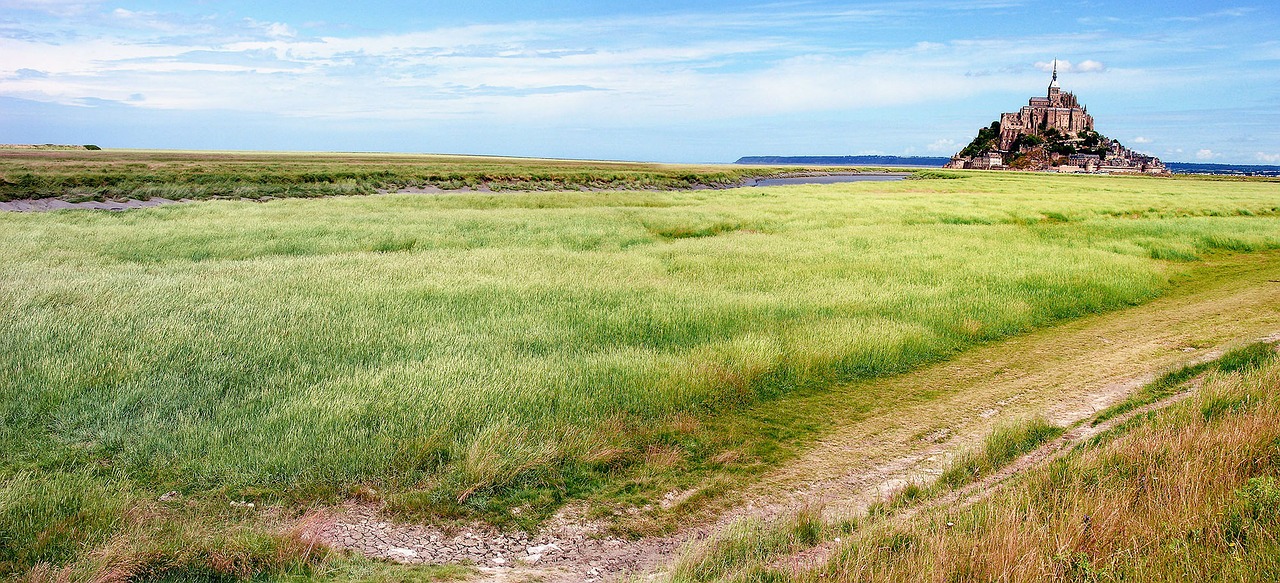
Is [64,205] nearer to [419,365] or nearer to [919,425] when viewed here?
[419,365]

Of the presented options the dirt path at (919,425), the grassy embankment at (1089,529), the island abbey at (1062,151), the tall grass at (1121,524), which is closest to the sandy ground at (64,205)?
the dirt path at (919,425)

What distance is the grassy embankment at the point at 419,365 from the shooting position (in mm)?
6074

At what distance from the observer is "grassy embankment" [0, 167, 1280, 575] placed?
6074 millimetres

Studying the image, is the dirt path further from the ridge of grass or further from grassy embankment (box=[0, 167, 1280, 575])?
grassy embankment (box=[0, 167, 1280, 575])

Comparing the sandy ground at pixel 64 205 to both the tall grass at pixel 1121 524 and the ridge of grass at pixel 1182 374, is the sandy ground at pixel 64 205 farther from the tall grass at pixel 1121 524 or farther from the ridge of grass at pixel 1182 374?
the tall grass at pixel 1121 524

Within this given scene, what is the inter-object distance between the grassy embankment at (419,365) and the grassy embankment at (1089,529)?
1.76 m

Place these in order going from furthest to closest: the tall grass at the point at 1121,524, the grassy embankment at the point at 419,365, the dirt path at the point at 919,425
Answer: the grassy embankment at the point at 419,365 → the dirt path at the point at 919,425 → the tall grass at the point at 1121,524

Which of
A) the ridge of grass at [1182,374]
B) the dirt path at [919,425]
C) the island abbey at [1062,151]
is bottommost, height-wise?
the dirt path at [919,425]

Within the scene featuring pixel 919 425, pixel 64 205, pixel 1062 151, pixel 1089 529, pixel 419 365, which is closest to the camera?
pixel 1089 529

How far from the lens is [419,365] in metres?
8.73

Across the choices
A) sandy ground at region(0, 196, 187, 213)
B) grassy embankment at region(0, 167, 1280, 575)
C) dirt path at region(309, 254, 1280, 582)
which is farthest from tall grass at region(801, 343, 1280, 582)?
sandy ground at region(0, 196, 187, 213)

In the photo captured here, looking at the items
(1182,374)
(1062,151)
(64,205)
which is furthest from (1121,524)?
(1062,151)

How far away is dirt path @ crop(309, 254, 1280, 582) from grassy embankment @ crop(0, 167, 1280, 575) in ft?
1.30

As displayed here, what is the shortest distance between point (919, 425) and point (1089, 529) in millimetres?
3823
